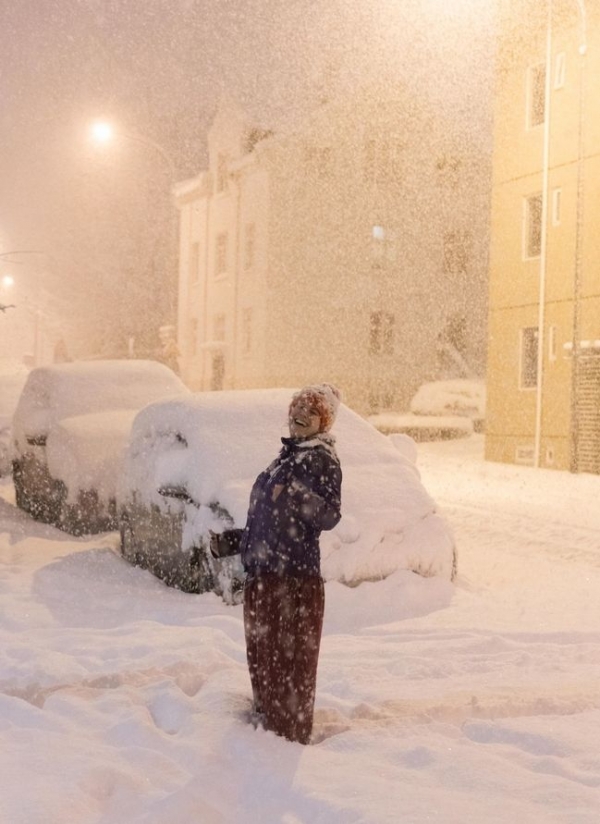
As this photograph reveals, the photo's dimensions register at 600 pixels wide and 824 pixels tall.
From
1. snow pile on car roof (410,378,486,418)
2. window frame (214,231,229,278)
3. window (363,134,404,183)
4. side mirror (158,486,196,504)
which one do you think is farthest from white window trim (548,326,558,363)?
window frame (214,231,229,278)

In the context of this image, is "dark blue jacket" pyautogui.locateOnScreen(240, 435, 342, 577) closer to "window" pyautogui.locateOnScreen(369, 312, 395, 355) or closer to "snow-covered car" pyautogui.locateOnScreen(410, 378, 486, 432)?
"snow-covered car" pyautogui.locateOnScreen(410, 378, 486, 432)

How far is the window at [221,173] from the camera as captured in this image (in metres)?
40.5

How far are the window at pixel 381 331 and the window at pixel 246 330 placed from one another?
15.6ft

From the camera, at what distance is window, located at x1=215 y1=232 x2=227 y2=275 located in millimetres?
40500

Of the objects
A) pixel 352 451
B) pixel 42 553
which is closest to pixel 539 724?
pixel 352 451

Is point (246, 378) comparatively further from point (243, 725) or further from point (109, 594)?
point (243, 725)

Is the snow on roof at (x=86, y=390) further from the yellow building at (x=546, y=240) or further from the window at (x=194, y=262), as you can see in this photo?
the window at (x=194, y=262)

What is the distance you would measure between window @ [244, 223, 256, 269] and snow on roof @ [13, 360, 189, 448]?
25813 millimetres

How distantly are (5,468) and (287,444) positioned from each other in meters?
12.6

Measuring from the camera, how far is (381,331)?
39188 mm

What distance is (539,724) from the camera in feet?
15.7

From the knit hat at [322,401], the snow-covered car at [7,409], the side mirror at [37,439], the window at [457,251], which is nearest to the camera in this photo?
the knit hat at [322,401]

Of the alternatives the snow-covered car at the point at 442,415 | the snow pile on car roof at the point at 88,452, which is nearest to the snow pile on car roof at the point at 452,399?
the snow-covered car at the point at 442,415

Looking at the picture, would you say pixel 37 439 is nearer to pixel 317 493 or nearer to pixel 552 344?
pixel 317 493
